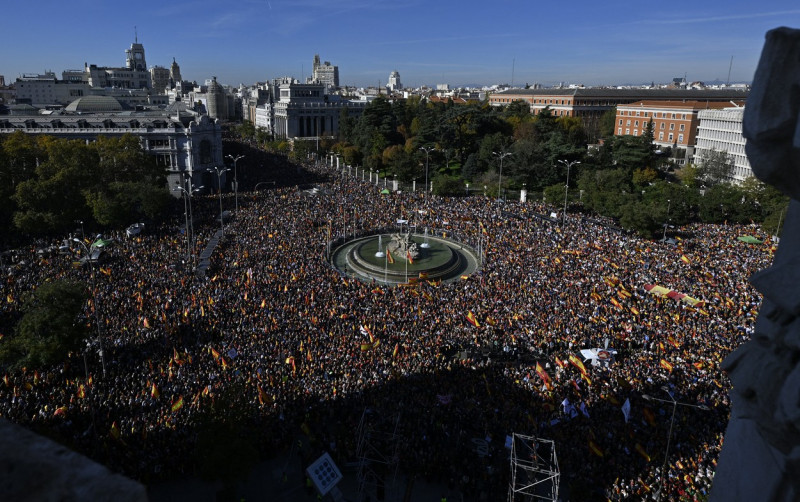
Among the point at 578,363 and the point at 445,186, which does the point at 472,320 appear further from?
the point at 445,186

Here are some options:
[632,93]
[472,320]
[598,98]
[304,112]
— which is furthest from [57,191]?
[632,93]

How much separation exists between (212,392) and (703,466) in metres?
13.4

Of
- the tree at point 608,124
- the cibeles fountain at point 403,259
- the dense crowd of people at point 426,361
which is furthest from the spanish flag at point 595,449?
the tree at point 608,124

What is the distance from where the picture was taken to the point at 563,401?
15.3m

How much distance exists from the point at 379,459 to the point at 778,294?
1295cm

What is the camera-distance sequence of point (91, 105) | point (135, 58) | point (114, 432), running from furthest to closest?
point (135, 58) < point (91, 105) < point (114, 432)

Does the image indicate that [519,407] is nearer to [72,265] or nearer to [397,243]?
[397,243]

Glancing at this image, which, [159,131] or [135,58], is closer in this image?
[159,131]

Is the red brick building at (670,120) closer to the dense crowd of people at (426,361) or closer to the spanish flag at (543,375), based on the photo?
the dense crowd of people at (426,361)

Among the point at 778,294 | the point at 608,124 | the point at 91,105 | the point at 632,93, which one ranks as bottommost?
the point at 608,124

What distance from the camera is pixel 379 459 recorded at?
14.4 metres

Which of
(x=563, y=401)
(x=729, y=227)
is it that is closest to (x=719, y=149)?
(x=729, y=227)

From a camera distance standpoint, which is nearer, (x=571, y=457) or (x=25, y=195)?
(x=571, y=457)

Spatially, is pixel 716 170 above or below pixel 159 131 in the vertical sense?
below
